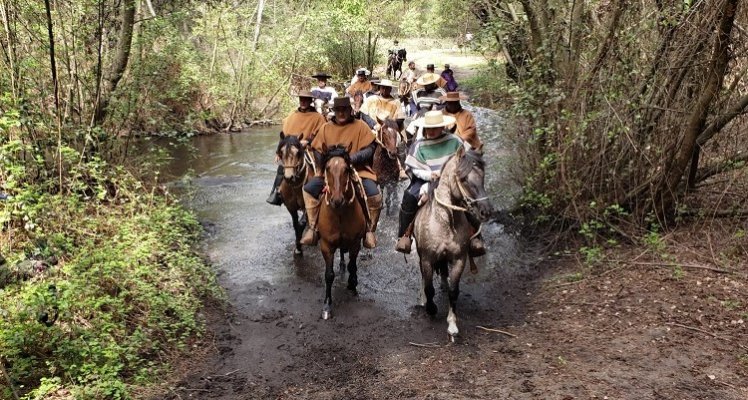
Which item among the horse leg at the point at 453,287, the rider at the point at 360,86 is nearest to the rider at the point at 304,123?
the horse leg at the point at 453,287

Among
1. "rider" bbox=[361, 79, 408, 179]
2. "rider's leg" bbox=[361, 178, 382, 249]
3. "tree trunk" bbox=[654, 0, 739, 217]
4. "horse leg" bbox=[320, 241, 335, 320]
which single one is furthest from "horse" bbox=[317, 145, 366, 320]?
"rider" bbox=[361, 79, 408, 179]

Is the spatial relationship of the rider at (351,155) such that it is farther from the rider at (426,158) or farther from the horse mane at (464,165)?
the horse mane at (464,165)

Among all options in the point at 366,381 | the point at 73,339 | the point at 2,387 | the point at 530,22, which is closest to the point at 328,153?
the point at 366,381

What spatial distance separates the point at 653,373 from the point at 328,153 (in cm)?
428

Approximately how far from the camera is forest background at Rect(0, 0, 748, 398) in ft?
18.5

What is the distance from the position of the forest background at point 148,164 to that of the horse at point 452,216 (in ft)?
8.20

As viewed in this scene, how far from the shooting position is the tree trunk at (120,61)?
9805 mm

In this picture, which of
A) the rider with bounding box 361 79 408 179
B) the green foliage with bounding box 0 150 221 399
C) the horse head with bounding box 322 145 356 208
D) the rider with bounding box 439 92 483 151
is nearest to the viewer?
the green foliage with bounding box 0 150 221 399

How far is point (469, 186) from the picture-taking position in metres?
6.28

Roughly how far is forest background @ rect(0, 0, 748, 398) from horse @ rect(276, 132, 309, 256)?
188 centimetres

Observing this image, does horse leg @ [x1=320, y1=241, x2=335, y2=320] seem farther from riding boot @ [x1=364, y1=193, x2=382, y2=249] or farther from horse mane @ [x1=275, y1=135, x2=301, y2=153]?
horse mane @ [x1=275, y1=135, x2=301, y2=153]

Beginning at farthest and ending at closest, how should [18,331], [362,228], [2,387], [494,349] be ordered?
1. [362,228]
2. [494,349]
3. [18,331]
4. [2,387]

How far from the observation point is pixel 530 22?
918 cm

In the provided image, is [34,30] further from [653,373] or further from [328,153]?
[653,373]
